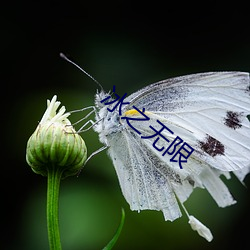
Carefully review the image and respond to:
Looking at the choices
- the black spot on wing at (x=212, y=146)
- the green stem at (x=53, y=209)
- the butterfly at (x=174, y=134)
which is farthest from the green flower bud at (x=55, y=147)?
the black spot on wing at (x=212, y=146)

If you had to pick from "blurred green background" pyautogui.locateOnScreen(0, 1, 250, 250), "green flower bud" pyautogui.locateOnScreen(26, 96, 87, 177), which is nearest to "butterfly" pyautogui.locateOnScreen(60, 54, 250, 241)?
"green flower bud" pyautogui.locateOnScreen(26, 96, 87, 177)

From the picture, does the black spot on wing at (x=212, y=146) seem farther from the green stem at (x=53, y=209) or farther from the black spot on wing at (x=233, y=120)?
the green stem at (x=53, y=209)

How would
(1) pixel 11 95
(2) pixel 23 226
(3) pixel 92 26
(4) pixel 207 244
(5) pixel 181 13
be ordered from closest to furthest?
(2) pixel 23 226 → (4) pixel 207 244 → (1) pixel 11 95 → (3) pixel 92 26 → (5) pixel 181 13

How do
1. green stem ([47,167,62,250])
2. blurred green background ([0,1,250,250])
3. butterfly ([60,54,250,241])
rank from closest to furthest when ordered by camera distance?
green stem ([47,167,62,250]), butterfly ([60,54,250,241]), blurred green background ([0,1,250,250])

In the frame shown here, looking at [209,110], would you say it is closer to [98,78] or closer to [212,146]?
[212,146]

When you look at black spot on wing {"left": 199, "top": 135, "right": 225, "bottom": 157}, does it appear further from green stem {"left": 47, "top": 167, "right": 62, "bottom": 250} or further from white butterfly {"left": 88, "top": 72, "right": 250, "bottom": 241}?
green stem {"left": 47, "top": 167, "right": 62, "bottom": 250}

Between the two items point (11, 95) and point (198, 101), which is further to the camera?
point (11, 95)

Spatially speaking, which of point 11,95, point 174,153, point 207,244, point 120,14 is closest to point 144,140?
point 174,153

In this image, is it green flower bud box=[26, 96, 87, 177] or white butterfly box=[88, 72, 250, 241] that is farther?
white butterfly box=[88, 72, 250, 241]

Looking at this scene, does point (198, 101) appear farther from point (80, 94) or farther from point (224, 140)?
point (80, 94)
